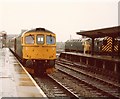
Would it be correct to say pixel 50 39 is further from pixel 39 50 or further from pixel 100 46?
pixel 100 46

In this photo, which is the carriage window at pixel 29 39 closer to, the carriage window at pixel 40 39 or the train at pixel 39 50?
the train at pixel 39 50

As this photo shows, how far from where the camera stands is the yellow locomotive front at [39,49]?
18531 millimetres

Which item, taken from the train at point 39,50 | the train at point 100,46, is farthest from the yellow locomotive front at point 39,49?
the train at point 100,46

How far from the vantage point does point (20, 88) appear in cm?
1120

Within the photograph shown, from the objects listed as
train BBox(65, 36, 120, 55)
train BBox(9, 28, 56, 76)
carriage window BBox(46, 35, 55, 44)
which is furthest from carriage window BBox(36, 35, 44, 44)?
train BBox(65, 36, 120, 55)

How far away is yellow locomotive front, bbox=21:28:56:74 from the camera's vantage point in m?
18.5

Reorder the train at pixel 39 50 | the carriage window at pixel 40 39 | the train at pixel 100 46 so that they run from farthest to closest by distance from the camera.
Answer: the train at pixel 100 46 → the carriage window at pixel 40 39 → the train at pixel 39 50

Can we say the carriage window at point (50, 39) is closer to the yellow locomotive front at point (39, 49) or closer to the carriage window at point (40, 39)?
the yellow locomotive front at point (39, 49)

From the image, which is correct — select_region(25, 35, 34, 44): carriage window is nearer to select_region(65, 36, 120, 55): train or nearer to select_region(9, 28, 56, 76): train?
select_region(9, 28, 56, 76): train

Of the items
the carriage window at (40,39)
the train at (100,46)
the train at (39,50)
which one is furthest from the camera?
the train at (100,46)

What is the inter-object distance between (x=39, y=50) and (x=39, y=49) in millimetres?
58

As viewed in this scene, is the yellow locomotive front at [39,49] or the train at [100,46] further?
the train at [100,46]

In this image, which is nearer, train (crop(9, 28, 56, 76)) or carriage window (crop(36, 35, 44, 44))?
train (crop(9, 28, 56, 76))

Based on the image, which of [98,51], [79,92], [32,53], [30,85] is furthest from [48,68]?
[98,51]
